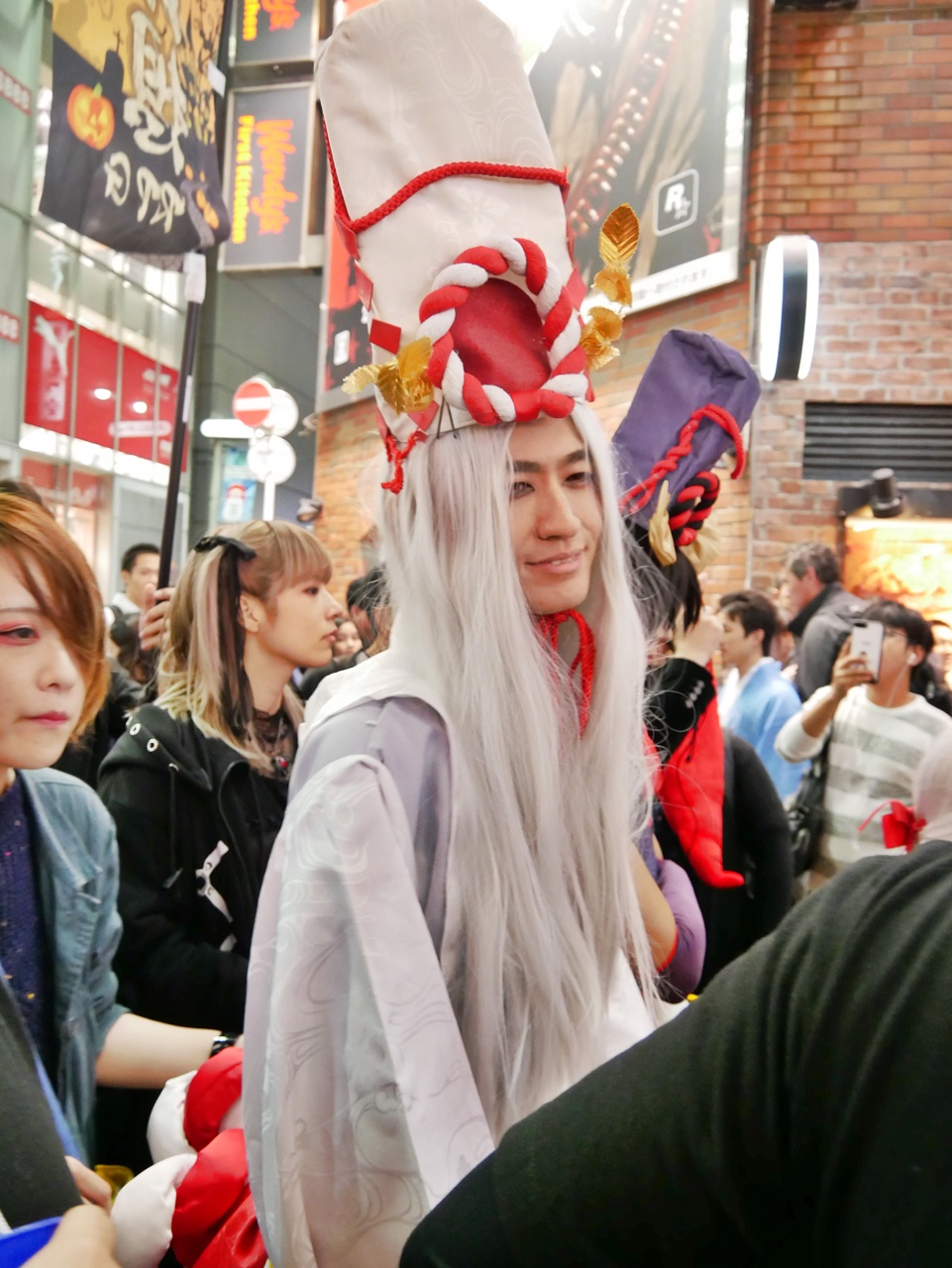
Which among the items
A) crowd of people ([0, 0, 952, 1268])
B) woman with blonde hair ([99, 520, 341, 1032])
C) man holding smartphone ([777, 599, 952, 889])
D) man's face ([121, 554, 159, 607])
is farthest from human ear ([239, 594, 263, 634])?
man's face ([121, 554, 159, 607])

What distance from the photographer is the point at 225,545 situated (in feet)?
7.32

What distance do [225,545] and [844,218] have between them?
15.9ft

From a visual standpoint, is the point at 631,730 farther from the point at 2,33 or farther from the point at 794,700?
the point at 2,33

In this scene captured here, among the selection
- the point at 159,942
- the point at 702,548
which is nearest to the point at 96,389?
the point at 159,942

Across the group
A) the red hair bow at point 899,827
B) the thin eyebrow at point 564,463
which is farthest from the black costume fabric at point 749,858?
the thin eyebrow at point 564,463

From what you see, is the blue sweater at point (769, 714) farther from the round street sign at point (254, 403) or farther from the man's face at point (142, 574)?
the round street sign at point (254, 403)

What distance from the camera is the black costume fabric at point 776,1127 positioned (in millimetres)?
420

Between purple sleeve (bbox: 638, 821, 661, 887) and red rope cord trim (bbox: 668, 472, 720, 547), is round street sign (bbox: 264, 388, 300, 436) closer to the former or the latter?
red rope cord trim (bbox: 668, 472, 720, 547)

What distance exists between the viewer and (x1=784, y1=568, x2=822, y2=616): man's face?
14.6 feet

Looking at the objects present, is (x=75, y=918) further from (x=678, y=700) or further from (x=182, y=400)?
(x=182, y=400)

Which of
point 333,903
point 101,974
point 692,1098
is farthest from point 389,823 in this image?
point 101,974

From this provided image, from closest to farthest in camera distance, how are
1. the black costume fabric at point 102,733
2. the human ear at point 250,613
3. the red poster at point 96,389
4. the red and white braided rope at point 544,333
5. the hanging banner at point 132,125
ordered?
the red and white braided rope at point 544,333, the human ear at point 250,613, the hanging banner at point 132,125, the black costume fabric at point 102,733, the red poster at point 96,389

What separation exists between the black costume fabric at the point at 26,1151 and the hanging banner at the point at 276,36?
8039 mm

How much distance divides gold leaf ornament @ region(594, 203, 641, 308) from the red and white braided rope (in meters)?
0.09
